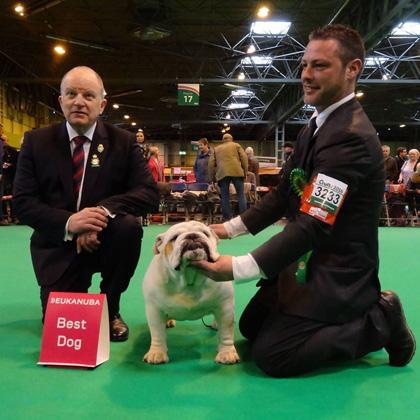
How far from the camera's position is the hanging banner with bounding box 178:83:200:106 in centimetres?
1307

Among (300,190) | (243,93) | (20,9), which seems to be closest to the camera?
(300,190)

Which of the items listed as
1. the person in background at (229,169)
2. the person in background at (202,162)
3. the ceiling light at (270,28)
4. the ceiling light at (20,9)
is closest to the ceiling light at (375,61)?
the ceiling light at (270,28)

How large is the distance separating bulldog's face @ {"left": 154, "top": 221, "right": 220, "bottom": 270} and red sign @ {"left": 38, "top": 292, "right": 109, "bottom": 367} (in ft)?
1.39

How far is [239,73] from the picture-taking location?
17.0m

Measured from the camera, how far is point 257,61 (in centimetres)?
1577

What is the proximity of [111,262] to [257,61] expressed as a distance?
47.1ft

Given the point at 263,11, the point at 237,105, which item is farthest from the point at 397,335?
the point at 237,105

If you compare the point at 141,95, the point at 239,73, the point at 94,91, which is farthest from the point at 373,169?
the point at 141,95

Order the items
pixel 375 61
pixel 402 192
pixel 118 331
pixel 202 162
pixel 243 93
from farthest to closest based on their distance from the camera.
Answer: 1. pixel 243 93
2. pixel 375 61
3. pixel 202 162
4. pixel 402 192
5. pixel 118 331

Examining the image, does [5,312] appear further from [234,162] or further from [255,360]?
[234,162]

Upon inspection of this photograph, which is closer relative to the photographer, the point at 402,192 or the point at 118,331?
the point at 118,331

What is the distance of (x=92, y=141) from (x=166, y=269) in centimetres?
97

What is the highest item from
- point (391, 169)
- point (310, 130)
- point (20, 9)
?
point (20, 9)

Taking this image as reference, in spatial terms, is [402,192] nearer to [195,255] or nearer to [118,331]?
[118,331]
